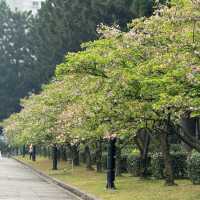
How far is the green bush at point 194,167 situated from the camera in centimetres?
2338

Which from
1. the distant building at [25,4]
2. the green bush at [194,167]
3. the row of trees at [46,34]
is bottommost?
the green bush at [194,167]

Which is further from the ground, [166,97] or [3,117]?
[3,117]

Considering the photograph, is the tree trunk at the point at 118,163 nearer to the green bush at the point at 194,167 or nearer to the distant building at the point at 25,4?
the green bush at the point at 194,167

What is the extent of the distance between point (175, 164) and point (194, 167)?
442 cm

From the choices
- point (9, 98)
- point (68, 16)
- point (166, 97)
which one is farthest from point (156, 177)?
point (9, 98)

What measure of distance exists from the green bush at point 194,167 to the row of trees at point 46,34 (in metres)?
9.44

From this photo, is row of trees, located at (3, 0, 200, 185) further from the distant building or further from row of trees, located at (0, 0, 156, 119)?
the distant building

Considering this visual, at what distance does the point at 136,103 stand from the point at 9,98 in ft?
268

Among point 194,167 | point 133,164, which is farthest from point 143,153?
point 194,167

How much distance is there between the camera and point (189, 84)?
1403cm

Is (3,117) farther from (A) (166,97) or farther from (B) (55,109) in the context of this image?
(A) (166,97)

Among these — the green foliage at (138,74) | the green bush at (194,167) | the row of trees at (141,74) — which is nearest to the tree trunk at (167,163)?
the green bush at (194,167)

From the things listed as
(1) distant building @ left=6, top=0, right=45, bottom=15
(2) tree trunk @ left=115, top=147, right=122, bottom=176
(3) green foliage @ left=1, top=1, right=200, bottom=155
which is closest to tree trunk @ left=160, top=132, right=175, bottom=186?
(3) green foliage @ left=1, top=1, right=200, bottom=155

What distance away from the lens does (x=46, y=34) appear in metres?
58.2
